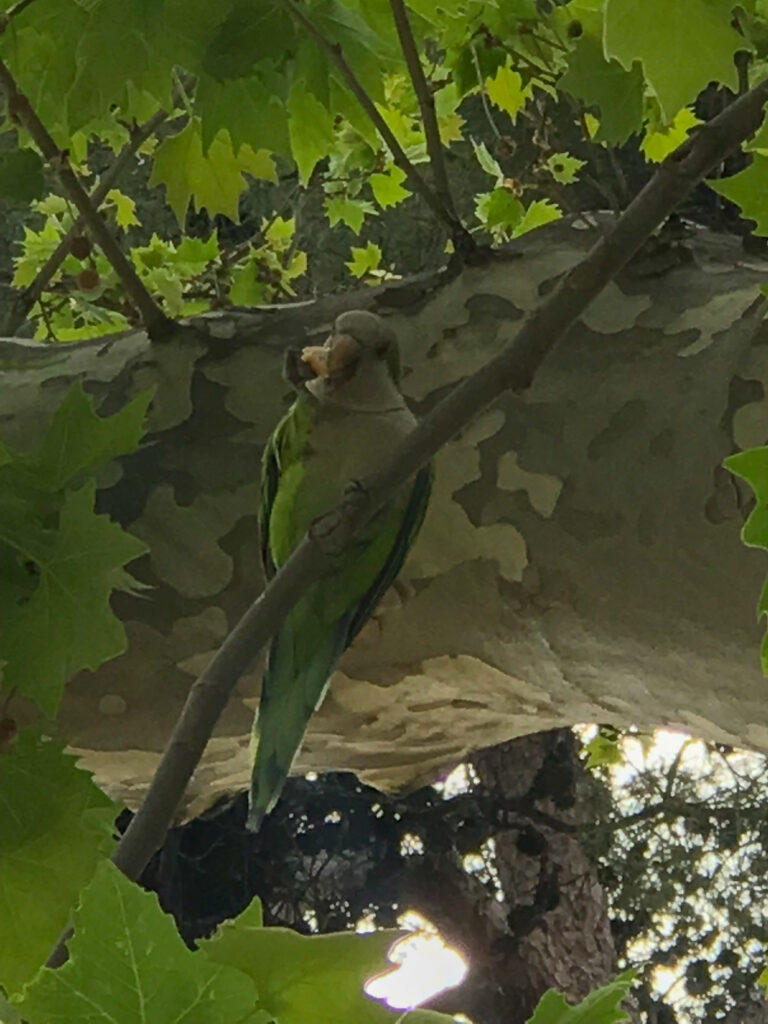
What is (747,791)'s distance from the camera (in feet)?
5.82

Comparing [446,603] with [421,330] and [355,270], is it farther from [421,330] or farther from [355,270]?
[355,270]

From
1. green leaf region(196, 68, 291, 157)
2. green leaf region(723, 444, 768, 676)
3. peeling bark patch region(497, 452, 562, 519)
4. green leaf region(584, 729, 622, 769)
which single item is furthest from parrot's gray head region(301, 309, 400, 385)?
green leaf region(584, 729, 622, 769)

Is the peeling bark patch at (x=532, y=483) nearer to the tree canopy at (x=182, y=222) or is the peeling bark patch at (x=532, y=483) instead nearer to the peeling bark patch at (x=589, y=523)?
the peeling bark patch at (x=589, y=523)

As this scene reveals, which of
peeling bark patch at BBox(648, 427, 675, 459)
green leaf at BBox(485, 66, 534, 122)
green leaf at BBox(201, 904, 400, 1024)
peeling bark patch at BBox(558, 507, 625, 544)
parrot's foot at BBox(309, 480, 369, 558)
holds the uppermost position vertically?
green leaf at BBox(485, 66, 534, 122)

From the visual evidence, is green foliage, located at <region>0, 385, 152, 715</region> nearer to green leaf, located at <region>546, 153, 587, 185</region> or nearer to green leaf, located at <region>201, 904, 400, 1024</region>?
green leaf, located at <region>201, 904, 400, 1024</region>

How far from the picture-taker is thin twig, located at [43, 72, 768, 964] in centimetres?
49

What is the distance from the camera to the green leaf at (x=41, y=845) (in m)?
0.55

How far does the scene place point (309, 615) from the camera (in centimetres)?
74

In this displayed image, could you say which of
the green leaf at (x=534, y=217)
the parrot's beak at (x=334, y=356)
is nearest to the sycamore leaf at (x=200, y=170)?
the parrot's beak at (x=334, y=356)

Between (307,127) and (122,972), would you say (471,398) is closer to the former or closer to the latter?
(122,972)

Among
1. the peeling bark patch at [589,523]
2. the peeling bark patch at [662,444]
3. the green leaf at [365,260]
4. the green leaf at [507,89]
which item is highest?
the green leaf at [365,260]

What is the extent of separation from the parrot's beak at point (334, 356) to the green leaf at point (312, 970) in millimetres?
380

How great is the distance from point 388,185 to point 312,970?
1.18m

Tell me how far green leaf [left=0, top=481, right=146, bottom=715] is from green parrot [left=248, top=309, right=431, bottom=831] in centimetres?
14
